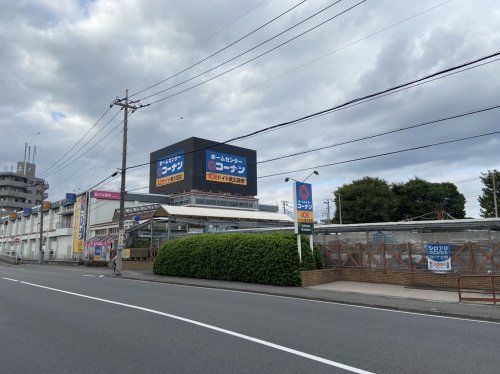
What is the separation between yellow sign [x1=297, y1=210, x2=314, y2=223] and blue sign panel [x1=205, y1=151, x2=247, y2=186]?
4149cm

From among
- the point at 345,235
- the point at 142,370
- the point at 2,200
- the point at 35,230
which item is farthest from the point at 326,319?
the point at 2,200

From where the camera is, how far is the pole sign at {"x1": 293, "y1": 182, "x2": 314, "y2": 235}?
66.3 ft

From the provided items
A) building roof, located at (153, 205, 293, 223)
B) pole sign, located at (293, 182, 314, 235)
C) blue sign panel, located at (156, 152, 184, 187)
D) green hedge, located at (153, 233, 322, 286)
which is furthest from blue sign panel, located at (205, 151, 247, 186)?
pole sign, located at (293, 182, 314, 235)

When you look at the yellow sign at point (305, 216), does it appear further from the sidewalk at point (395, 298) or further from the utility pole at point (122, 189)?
the utility pole at point (122, 189)

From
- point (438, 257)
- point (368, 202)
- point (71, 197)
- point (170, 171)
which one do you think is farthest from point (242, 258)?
point (368, 202)

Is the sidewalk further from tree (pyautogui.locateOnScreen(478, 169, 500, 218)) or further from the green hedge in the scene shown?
tree (pyautogui.locateOnScreen(478, 169, 500, 218))

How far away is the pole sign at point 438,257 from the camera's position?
59.6 feet

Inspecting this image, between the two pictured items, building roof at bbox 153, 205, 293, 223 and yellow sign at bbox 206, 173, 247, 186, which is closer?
building roof at bbox 153, 205, 293, 223

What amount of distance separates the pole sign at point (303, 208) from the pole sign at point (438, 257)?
5.26 meters

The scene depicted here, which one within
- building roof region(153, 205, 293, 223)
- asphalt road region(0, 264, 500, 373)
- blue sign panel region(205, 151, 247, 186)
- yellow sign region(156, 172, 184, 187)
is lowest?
asphalt road region(0, 264, 500, 373)

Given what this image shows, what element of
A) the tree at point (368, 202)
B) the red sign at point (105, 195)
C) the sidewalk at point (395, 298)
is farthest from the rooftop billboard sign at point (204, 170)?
the sidewalk at point (395, 298)

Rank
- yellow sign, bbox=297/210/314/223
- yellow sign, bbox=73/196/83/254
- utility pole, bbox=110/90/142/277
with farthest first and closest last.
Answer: yellow sign, bbox=73/196/83/254 < utility pole, bbox=110/90/142/277 < yellow sign, bbox=297/210/314/223

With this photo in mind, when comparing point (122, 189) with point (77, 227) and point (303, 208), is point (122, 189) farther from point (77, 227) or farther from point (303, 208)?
point (77, 227)

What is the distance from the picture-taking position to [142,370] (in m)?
5.75
